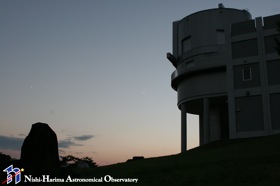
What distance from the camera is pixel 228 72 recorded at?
154 feet

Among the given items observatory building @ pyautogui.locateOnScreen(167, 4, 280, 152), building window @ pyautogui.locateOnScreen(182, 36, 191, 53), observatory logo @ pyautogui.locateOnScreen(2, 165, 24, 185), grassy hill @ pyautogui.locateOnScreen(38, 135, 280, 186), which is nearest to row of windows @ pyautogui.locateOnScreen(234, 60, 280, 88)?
observatory building @ pyautogui.locateOnScreen(167, 4, 280, 152)

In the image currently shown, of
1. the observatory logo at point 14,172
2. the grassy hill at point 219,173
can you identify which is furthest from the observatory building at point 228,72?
the observatory logo at point 14,172

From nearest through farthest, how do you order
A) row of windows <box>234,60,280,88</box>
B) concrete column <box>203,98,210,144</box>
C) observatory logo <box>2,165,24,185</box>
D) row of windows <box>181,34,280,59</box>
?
observatory logo <box>2,165,24,185</box> → row of windows <box>234,60,280,88</box> → row of windows <box>181,34,280,59</box> → concrete column <box>203,98,210,144</box>

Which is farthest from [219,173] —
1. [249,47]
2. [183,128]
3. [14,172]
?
[183,128]

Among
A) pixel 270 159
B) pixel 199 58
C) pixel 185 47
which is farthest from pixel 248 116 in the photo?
pixel 270 159

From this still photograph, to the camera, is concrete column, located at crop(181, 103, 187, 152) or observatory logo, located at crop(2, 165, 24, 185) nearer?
observatory logo, located at crop(2, 165, 24, 185)

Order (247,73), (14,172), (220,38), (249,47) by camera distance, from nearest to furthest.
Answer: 1. (14,172)
2. (247,73)
3. (249,47)
4. (220,38)

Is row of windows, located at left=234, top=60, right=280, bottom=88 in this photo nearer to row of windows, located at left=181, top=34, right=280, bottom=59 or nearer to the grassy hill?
row of windows, located at left=181, top=34, right=280, bottom=59

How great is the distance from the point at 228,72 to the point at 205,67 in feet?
18.3

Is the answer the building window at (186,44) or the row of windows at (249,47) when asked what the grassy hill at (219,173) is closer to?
the row of windows at (249,47)

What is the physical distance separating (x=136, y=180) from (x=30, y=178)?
686 centimetres

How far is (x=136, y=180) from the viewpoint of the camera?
20156mm

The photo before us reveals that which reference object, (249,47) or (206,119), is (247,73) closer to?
(249,47)

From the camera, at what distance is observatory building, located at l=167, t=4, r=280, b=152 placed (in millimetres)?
43938
